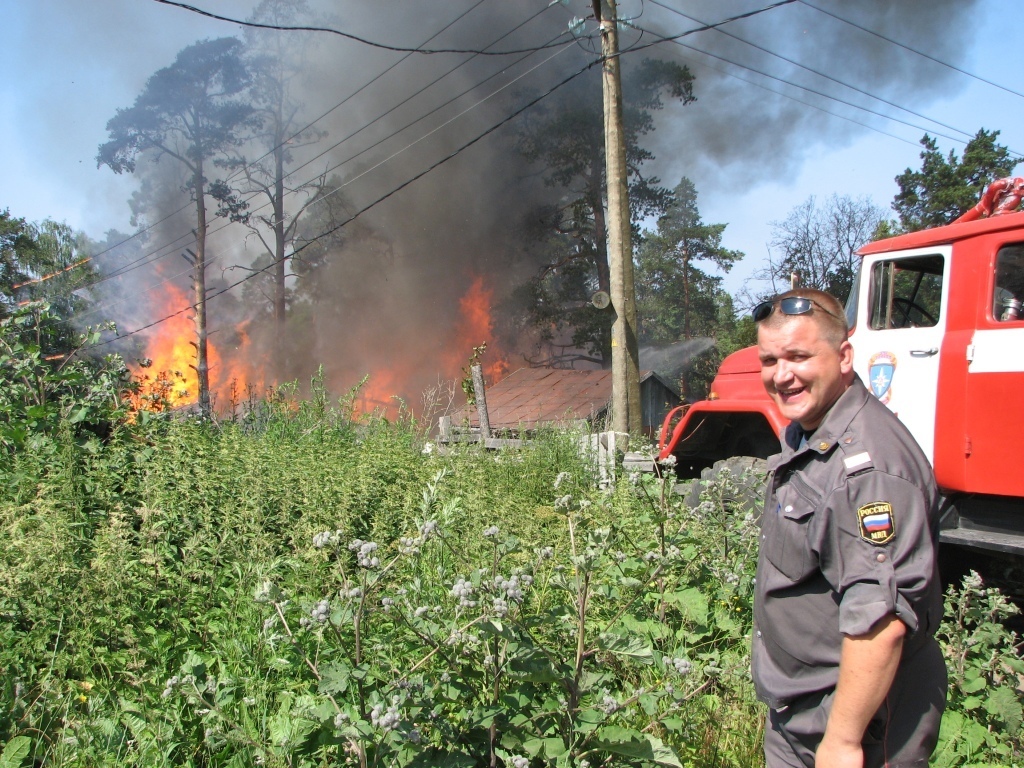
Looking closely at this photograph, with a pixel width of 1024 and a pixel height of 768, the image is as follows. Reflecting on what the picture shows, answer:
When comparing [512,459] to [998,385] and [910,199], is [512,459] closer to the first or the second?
[998,385]

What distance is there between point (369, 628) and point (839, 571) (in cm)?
209

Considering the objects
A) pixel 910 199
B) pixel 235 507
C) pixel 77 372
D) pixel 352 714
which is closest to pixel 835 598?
pixel 352 714

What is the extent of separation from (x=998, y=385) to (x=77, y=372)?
5.76 m

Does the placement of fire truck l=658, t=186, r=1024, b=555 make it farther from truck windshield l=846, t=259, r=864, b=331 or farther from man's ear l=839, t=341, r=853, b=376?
man's ear l=839, t=341, r=853, b=376

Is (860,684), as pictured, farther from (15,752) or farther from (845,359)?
(15,752)

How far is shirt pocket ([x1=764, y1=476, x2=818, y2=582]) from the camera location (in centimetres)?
164

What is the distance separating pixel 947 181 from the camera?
105 feet

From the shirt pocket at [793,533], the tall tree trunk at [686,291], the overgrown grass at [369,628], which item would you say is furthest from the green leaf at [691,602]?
the tall tree trunk at [686,291]

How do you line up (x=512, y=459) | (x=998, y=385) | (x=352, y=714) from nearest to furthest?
(x=352, y=714) → (x=998, y=385) → (x=512, y=459)

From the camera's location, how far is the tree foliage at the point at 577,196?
21078 millimetres

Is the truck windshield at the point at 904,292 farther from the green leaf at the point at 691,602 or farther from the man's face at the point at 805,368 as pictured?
the man's face at the point at 805,368

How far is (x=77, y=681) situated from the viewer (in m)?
2.87

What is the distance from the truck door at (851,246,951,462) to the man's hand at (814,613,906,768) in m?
3.23

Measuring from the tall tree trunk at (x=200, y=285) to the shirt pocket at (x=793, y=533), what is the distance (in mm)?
22313
